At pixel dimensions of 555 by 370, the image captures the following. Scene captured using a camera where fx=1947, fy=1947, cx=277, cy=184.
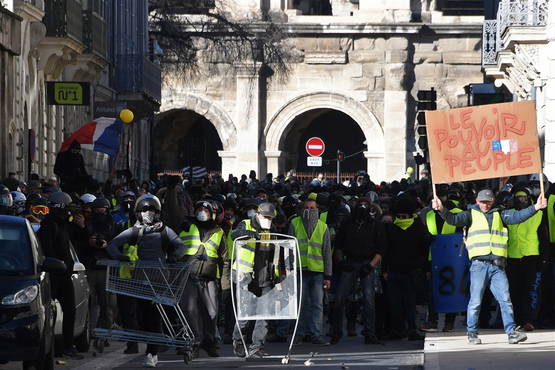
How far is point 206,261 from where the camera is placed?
19.7m

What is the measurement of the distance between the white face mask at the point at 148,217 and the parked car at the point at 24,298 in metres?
1.59

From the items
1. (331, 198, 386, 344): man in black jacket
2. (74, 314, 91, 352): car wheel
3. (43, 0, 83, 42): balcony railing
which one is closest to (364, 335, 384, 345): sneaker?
(331, 198, 386, 344): man in black jacket

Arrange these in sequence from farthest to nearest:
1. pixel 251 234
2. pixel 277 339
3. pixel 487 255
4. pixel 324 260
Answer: pixel 277 339 < pixel 324 260 < pixel 487 255 < pixel 251 234

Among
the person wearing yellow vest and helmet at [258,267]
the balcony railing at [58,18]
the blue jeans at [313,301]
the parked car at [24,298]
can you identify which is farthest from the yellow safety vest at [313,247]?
the balcony railing at [58,18]

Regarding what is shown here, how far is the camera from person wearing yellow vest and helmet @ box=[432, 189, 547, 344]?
1948 cm

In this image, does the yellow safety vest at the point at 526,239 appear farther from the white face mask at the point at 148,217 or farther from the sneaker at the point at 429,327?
the white face mask at the point at 148,217

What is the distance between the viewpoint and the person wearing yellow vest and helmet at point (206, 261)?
64.2 ft

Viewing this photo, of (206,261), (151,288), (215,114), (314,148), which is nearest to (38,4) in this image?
(206,261)

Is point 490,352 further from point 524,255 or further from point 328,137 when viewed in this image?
point 328,137

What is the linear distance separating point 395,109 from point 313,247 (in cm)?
4270

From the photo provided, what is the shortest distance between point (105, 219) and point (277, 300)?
2913mm

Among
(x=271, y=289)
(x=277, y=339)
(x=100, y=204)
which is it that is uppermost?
(x=100, y=204)

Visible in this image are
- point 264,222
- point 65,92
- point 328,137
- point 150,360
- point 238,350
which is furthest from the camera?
point 328,137

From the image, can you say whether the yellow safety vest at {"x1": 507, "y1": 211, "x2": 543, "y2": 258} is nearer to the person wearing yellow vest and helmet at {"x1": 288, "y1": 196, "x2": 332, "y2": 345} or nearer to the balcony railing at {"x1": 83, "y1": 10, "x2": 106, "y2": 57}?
the person wearing yellow vest and helmet at {"x1": 288, "y1": 196, "x2": 332, "y2": 345}
